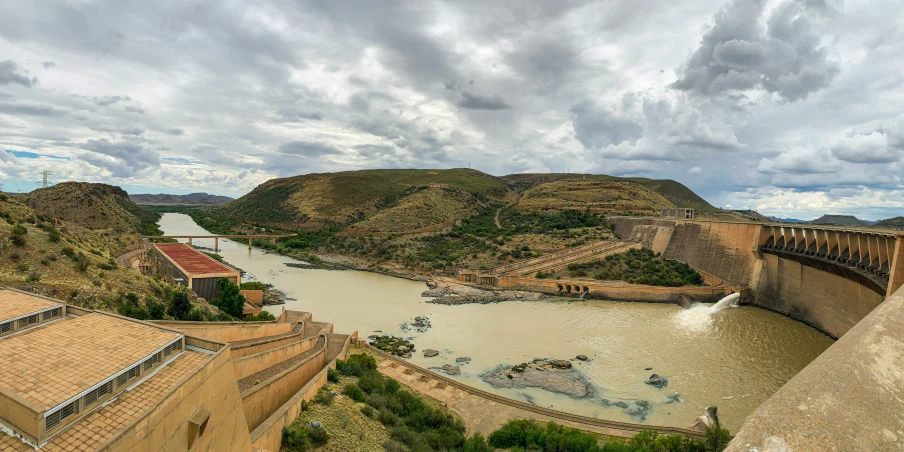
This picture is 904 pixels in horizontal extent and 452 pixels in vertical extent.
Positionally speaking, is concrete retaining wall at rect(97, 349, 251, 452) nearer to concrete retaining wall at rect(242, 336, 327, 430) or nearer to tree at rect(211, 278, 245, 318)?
concrete retaining wall at rect(242, 336, 327, 430)

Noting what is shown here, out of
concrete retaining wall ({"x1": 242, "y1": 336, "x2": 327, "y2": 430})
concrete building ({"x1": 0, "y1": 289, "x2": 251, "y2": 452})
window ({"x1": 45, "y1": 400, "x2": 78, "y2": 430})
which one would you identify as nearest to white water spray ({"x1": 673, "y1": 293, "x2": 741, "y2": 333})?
concrete retaining wall ({"x1": 242, "y1": 336, "x2": 327, "y2": 430})

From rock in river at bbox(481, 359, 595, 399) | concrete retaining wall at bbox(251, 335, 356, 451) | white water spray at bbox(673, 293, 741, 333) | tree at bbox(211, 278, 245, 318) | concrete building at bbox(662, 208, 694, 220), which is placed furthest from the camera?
concrete building at bbox(662, 208, 694, 220)

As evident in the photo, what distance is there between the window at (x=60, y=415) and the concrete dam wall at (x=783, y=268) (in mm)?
28870

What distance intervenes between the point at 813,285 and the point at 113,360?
1387 inches

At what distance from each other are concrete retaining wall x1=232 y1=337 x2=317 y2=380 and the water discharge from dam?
7501 mm

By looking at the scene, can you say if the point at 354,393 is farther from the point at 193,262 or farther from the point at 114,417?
the point at 193,262

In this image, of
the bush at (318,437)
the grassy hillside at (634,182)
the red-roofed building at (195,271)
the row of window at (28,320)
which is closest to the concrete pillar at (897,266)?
the bush at (318,437)

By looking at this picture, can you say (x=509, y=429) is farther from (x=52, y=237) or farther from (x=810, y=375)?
(x=52, y=237)

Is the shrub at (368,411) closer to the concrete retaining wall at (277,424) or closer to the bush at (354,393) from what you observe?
the bush at (354,393)

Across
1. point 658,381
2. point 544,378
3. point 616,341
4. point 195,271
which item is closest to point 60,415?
point 544,378

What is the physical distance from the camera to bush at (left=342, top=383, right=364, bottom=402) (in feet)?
46.0

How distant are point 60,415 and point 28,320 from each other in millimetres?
3921

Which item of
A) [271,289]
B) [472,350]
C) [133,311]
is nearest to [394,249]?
[271,289]

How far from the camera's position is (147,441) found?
561cm
